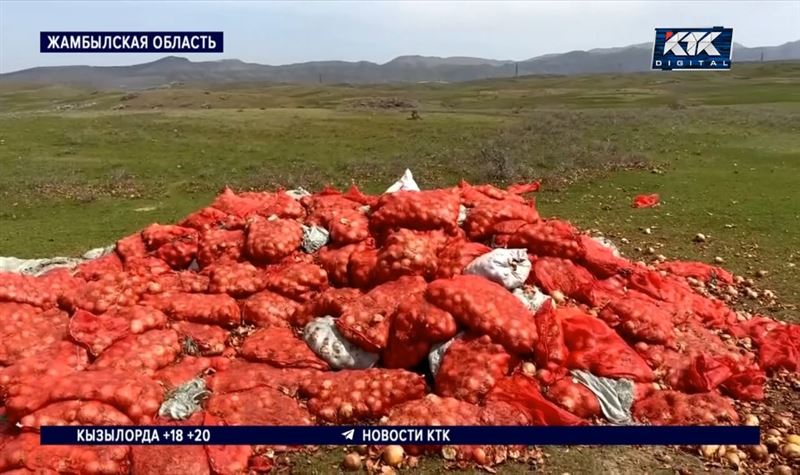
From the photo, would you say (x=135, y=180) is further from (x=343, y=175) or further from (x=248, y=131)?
(x=248, y=131)

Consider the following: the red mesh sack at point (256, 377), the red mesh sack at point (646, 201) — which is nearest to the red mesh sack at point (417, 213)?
the red mesh sack at point (256, 377)

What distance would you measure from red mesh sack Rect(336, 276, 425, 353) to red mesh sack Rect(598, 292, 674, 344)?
7.98ft

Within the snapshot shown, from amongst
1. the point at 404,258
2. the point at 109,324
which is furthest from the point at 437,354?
the point at 109,324

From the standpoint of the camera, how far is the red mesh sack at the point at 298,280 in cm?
721

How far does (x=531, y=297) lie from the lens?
6.77 metres

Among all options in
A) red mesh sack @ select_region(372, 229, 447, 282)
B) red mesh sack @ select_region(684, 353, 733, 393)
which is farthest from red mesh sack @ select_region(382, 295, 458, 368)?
red mesh sack @ select_region(684, 353, 733, 393)

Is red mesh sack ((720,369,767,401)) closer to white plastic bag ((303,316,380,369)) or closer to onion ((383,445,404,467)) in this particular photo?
onion ((383,445,404,467))

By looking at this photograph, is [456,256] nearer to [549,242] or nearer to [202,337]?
[549,242]

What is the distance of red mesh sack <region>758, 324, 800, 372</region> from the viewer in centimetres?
663

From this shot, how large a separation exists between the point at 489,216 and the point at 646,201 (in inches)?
316

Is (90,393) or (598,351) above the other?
(598,351)

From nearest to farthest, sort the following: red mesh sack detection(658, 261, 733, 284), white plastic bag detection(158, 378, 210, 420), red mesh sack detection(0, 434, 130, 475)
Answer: red mesh sack detection(0, 434, 130, 475)
white plastic bag detection(158, 378, 210, 420)
red mesh sack detection(658, 261, 733, 284)

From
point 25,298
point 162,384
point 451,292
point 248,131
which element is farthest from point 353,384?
point 248,131

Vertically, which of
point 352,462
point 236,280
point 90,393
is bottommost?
point 352,462
